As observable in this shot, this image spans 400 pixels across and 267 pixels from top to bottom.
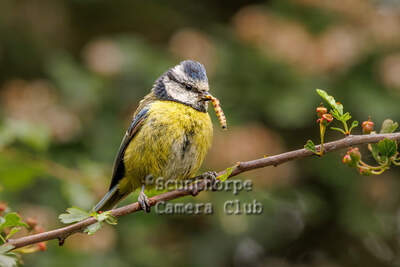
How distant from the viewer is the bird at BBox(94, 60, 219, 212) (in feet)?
9.37

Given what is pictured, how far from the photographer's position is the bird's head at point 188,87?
3088 mm

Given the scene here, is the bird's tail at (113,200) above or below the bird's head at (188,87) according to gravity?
below

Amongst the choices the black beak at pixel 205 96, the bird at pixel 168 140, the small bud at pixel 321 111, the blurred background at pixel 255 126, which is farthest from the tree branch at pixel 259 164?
the blurred background at pixel 255 126

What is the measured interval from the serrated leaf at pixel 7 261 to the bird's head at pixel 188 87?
1635mm

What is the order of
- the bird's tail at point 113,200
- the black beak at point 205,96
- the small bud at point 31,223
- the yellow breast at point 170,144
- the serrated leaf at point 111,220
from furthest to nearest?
the bird's tail at point 113,200, the black beak at point 205,96, the yellow breast at point 170,144, the small bud at point 31,223, the serrated leaf at point 111,220

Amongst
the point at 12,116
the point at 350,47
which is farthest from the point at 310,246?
the point at 12,116

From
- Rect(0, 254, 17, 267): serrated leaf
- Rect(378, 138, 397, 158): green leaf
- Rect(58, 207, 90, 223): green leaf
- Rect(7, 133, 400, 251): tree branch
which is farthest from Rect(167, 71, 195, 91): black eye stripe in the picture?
Rect(0, 254, 17, 267): serrated leaf

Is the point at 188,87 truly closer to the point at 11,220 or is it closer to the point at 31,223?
the point at 31,223

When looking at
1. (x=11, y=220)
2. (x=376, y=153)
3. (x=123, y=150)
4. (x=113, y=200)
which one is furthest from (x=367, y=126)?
(x=113, y=200)

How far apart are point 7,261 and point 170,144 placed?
136 centimetres

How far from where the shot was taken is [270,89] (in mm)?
4125

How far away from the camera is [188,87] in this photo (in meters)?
3.18

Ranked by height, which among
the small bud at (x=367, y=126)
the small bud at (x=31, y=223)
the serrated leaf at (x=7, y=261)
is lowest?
the serrated leaf at (x=7, y=261)

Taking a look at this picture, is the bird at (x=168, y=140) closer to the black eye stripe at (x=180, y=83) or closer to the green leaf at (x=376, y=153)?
the black eye stripe at (x=180, y=83)
